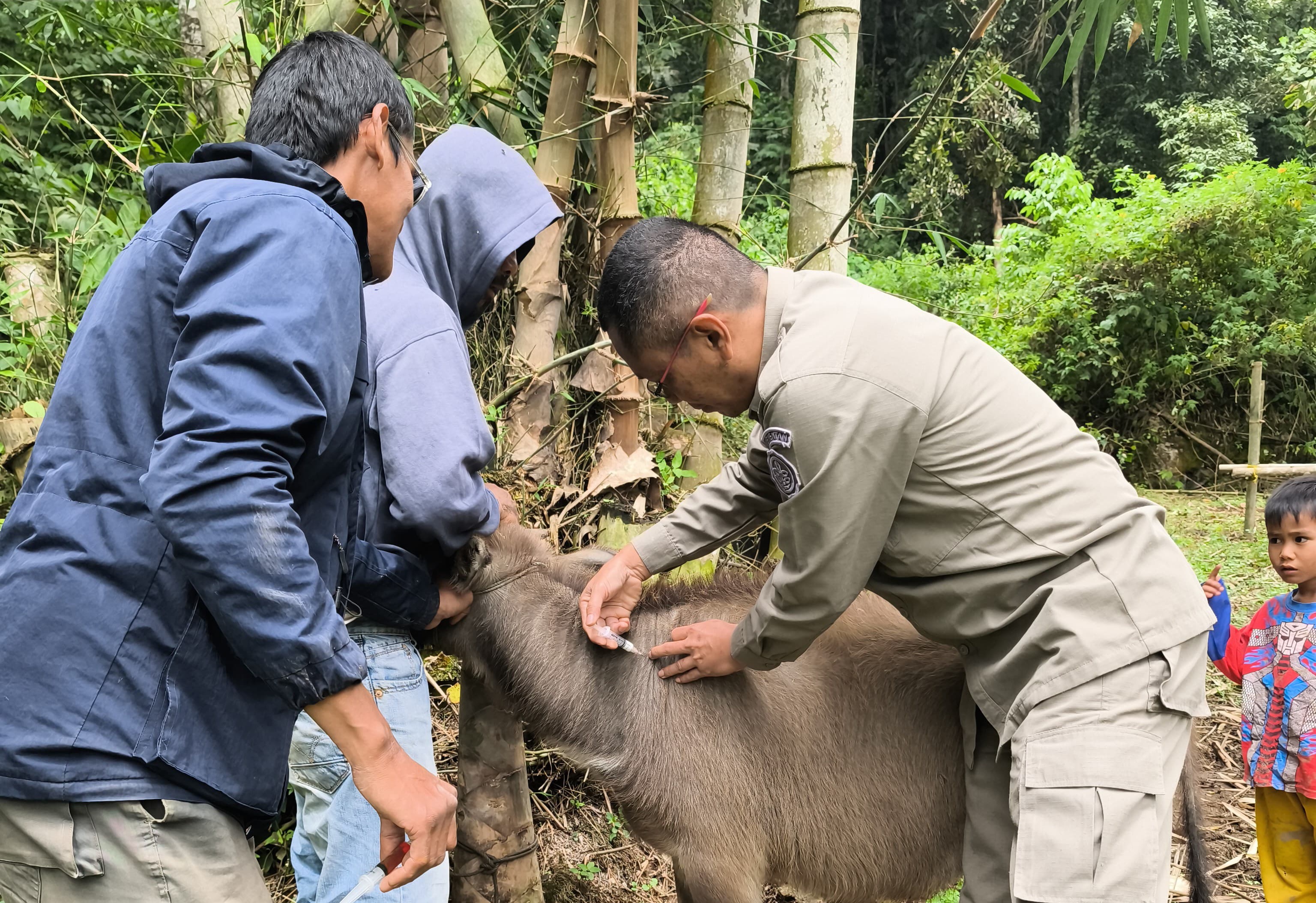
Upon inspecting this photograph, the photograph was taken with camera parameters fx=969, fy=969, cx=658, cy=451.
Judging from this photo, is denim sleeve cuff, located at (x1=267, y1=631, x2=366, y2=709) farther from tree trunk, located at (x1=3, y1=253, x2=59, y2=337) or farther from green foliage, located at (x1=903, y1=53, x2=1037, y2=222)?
green foliage, located at (x1=903, y1=53, x2=1037, y2=222)

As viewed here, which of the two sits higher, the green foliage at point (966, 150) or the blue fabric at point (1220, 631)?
the green foliage at point (966, 150)

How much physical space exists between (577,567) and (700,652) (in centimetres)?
63

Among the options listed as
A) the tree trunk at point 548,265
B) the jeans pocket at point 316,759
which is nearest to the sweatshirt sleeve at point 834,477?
the jeans pocket at point 316,759

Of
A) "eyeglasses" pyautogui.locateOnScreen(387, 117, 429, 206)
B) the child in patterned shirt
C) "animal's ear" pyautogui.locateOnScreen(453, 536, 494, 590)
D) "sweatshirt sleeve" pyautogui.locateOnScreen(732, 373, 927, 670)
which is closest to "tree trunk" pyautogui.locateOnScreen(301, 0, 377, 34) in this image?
"eyeglasses" pyautogui.locateOnScreen(387, 117, 429, 206)

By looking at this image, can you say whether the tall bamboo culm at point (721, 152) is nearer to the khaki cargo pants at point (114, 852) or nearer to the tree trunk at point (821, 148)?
the tree trunk at point (821, 148)

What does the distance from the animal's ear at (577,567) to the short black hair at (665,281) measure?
1.00 metres

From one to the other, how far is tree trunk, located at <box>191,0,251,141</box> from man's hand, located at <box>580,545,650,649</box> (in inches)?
108

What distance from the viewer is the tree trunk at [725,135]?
5.26 metres

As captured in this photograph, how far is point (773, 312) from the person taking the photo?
8.29 feet

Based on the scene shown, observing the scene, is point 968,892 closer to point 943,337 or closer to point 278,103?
point 943,337

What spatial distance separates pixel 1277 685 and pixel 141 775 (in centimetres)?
378

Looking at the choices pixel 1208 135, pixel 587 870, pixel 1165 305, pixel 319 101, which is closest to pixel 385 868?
pixel 319 101

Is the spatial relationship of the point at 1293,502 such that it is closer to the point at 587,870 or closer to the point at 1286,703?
the point at 1286,703

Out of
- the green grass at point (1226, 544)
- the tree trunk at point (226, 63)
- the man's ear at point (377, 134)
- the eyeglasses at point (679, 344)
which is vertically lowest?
the green grass at point (1226, 544)
